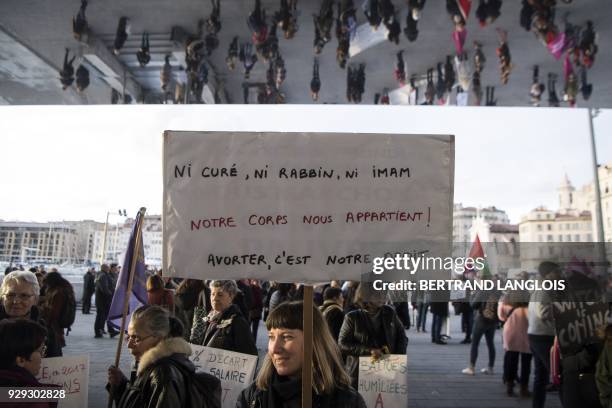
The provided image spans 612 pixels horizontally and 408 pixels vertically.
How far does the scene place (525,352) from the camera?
5.91 metres

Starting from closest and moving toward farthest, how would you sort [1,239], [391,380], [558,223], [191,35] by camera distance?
[391,380] < [191,35] < [1,239] < [558,223]

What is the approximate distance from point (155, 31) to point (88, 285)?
8.86 m

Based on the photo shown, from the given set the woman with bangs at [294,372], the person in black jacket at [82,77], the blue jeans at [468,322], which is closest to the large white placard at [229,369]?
the woman with bangs at [294,372]

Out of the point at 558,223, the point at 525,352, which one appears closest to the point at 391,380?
the point at 525,352

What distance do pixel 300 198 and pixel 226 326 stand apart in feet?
6.23

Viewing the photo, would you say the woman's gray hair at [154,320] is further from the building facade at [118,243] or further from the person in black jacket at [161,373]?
the building facade at [118,243]

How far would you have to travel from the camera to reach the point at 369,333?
3.83m

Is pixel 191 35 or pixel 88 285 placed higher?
pixel 191 35

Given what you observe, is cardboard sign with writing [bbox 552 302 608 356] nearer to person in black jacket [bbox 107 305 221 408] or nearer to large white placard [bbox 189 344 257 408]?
large white placard [bbox 189 344 257 408]

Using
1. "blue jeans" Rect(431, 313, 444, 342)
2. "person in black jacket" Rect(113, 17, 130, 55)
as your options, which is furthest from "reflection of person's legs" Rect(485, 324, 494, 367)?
"person in black jacket" Rect(113, 17, 130, 55)

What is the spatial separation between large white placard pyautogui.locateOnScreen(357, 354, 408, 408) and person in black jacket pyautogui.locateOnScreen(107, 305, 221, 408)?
5.57 feet

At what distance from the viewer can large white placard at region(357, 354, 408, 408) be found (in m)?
3.66

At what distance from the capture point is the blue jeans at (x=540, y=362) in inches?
191

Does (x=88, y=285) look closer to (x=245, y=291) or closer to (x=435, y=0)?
(x=245, y=291)
